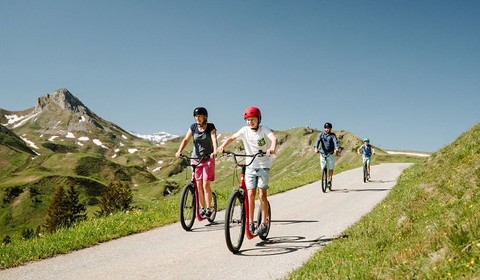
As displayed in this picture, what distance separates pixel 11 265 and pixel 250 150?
19.3ft

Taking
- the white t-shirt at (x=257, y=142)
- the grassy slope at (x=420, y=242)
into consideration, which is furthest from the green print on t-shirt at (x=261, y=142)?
the grassy slope at (x=420, y=242)

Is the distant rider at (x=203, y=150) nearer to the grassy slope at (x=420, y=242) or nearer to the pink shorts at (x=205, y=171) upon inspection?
the pink shorts at (x=205, y=171)

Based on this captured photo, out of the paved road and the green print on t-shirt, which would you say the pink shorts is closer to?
the paved road

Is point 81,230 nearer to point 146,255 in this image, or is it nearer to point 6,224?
point 146,255

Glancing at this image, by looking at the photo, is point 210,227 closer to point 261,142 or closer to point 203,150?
point 203,150

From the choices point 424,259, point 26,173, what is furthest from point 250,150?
point 26,173

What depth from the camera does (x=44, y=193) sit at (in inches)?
5984

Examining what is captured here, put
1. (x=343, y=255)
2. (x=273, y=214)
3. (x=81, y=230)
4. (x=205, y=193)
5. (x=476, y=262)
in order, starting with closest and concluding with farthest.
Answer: (x=476, y=262), (x=343, y=255), (x=81, y=230), (x=205, y=193), (x=273, y=214)

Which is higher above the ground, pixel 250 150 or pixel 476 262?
pixel 250 150

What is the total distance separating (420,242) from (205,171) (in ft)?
23.0

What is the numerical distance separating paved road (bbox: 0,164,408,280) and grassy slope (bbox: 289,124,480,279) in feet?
3.30

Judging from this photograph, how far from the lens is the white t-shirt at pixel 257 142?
9492mm

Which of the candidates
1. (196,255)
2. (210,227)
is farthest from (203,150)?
(196,255)

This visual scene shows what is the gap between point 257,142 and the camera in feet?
31.3
